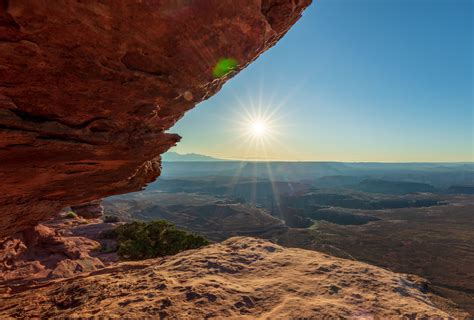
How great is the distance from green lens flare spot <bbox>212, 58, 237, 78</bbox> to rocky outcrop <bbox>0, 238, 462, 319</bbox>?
188 inches

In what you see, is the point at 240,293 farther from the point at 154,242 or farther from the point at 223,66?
the point at 154,242

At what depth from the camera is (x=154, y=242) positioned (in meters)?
21.8

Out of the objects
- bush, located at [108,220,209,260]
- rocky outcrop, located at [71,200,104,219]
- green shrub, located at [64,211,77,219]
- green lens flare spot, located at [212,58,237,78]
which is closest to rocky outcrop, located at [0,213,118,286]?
bush, located at [108,220,209,260]

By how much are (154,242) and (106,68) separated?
62.7ft

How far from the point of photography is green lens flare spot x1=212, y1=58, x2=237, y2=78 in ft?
18.6

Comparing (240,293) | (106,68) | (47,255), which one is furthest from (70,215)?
(106,68)

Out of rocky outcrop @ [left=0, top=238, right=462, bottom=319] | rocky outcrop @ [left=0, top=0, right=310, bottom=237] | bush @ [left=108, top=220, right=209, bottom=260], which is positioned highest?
rocky outcrop @ [left=0, top=0, right=310, bottom=237]

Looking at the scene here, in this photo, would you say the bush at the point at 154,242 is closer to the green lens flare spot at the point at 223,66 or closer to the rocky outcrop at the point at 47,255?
the rocky outcrop at the point at 47,255

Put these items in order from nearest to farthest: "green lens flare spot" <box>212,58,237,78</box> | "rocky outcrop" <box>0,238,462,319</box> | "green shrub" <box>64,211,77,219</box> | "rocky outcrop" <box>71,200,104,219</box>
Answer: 1. "rocky outcrop" <box>0,238,462,319</box>
2. "green lens flare spot" <box>212,58,237,78</box>
3. "green shrub" <box>64,211,77,219</box>
4. "rocky outcrop" <box>71,200,104,219</box>

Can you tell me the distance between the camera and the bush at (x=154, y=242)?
20391 millimetres

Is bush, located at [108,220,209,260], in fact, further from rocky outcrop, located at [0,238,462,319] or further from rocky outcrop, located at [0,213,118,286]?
rocky outcrop, located at [0,238,462,319]

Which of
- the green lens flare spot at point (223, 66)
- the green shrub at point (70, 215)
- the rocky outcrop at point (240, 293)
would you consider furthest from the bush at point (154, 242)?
the green lens flare spot at point (223, 66)

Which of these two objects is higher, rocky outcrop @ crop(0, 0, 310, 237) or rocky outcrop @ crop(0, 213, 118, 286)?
rocky outcrop @ crop(0, 0, 310, 237)

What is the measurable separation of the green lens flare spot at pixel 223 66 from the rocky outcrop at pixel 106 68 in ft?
0.08
